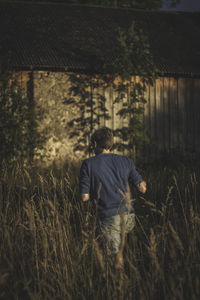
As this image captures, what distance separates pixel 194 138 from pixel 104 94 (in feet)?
12.2

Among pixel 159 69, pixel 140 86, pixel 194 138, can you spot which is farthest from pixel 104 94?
pixel 194 138

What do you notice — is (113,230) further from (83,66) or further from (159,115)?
(159,115)

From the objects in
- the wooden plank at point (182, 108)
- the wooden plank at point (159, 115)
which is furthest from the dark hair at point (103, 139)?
the wooden plank at point (182, 108)

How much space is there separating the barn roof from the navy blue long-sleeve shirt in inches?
265

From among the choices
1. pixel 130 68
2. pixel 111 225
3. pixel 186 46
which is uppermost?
pixel 186 46

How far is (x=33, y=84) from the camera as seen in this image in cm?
934

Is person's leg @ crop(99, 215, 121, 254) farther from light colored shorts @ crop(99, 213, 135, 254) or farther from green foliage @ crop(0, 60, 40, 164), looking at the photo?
green foliage @ crop(0, 60, 40, 164)

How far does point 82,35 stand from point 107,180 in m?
9.22

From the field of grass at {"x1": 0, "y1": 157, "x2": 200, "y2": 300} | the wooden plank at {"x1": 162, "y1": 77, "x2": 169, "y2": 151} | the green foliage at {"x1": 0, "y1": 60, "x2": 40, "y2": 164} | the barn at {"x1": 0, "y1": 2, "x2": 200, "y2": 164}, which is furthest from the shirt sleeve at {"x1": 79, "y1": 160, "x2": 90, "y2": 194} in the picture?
the wooden plank at {"x1": 162, "y1": 77, "x2": 169, "y2": 151}

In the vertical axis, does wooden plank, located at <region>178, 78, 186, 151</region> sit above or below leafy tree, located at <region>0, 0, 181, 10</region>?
below

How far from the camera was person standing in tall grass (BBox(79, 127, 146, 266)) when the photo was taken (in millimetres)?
2830

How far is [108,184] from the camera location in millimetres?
2900

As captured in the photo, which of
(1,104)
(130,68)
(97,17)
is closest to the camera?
(1,104)

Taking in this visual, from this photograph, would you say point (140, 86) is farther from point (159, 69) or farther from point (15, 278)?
point (15, 278)
